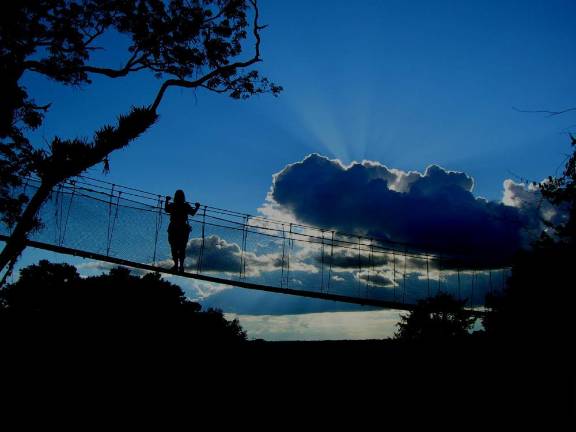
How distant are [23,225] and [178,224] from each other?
5.41 metres

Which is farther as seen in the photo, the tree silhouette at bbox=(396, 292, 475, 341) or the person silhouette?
the tree silhouette at bbox=(396, 292, 475, 341)

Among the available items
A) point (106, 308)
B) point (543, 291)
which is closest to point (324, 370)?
point (106, 308)

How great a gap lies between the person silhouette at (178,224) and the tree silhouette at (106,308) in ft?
7.38

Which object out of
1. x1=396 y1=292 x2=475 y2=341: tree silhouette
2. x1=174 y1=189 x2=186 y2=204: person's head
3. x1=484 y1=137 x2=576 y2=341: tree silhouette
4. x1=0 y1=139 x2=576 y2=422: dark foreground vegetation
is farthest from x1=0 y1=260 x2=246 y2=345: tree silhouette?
x1=396 y1=292 x2=475 y2=341: tree silhouette

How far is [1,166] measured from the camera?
8734mm

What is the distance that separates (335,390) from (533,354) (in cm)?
404

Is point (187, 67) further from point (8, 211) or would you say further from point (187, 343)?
point (187, 343)

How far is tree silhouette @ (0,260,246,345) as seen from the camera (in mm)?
11859

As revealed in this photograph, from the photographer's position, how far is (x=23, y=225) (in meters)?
5.39

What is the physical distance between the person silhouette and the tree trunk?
496 centimetres

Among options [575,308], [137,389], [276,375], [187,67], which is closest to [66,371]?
[137,389]

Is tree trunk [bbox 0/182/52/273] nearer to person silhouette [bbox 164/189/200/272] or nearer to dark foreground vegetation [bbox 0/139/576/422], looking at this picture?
dark foreground vegetation [bbox 0/139/576/422]

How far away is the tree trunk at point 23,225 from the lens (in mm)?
5301

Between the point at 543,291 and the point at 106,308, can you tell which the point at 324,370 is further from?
the point at 543,291
